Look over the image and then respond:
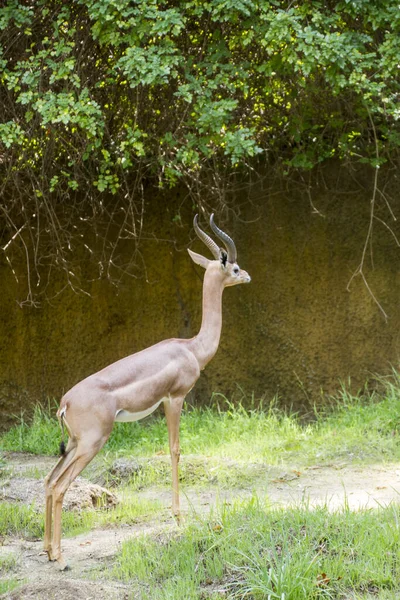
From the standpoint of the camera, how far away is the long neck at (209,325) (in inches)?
209

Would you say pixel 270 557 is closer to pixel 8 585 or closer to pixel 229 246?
pixel 8 585

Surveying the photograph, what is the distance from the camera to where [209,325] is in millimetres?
5359

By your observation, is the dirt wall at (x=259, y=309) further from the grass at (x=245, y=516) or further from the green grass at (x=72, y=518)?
the green grass at (x=72, y=518)

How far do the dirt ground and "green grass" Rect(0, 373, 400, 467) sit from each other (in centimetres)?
38

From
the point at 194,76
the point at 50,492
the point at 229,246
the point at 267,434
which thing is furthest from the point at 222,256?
the point at 267,434

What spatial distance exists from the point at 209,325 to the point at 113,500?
149 centimetres

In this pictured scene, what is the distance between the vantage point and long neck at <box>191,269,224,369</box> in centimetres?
531

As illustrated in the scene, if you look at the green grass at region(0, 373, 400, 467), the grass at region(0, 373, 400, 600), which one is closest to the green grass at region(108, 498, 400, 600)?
the grass at region(0, 373, 400, 600)

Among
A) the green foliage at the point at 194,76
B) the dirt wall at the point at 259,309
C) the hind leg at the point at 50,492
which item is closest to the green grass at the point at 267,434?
the dirt wall at the point at 259,309

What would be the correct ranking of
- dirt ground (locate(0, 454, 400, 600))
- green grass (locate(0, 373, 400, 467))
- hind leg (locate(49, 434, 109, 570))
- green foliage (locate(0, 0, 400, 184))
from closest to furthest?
dirt ground (locate(0, 454, 400, 600)), hind leg (locate(49, 434, 109, 570)), green foliage (locate(0, 0, 400, 184)), green grass (locate(0, 373, 400, 467))

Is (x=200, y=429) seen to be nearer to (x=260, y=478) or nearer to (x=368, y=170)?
(x=260, y=478)

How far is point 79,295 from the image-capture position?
8812 mm

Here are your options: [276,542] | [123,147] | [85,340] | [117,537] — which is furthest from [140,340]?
[276,542]

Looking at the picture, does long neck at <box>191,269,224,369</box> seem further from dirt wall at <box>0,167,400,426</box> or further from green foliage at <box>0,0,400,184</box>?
dirt wall at <box>0,167,400,426</box>
